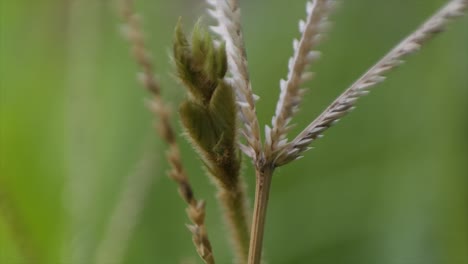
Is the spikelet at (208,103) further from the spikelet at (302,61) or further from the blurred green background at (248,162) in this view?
the blurred green background at (248,162)

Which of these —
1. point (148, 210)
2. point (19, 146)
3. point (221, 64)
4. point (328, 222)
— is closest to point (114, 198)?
point (148, 210)

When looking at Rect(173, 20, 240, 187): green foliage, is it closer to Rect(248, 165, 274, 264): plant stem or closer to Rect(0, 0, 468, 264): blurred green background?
Rect(248, 165, 274, 264): plant stem

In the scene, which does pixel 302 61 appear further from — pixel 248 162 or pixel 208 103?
pixel 248 162

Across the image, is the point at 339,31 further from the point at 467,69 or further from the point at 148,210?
the point at 148,210

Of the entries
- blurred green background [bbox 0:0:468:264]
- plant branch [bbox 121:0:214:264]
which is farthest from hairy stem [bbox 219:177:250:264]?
blurred green background [bbox 0:0:468:264]

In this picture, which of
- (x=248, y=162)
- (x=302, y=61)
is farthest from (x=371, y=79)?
(x=248, y=162)
